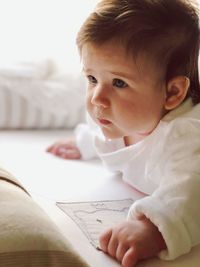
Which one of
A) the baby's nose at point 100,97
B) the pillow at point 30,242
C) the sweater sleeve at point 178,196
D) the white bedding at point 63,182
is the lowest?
the white bedding at point 63,182

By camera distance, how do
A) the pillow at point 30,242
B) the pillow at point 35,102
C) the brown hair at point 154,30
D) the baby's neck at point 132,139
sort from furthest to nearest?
1. the pillow at point 35,102
2. the baby's neck at point 132,139
3. the brown hair at point 154,30
4. the pillow at point 30,242

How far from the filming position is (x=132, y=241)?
728mm

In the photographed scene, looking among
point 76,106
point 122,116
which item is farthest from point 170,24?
point 76,106

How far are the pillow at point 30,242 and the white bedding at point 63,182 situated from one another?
11 centimetres

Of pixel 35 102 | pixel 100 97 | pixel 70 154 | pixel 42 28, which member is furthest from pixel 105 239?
pixel 42 28

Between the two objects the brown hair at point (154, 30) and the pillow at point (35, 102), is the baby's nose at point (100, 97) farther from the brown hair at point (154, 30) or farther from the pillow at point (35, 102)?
the pillow at point (35, 102)

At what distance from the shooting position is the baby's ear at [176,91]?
0.90 meters

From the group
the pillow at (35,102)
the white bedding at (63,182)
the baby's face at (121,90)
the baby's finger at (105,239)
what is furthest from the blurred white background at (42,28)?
the baby's finger at (105,239)

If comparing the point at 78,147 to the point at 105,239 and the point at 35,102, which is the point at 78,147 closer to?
the point at 35,102

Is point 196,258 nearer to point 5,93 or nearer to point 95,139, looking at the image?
point 95,139

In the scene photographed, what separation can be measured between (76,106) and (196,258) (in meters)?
0.71

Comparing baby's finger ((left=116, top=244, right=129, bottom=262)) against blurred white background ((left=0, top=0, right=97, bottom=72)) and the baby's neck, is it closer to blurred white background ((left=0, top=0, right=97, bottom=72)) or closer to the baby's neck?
the baby's neck

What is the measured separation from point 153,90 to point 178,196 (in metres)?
0.20

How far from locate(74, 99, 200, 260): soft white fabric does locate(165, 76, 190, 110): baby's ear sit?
0.01 metres
